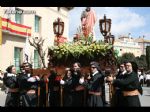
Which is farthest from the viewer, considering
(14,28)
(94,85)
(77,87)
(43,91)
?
(14,28)

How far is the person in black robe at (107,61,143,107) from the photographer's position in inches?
341

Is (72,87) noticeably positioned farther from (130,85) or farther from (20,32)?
(20,32)

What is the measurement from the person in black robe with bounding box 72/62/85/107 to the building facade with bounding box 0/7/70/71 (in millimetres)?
10754

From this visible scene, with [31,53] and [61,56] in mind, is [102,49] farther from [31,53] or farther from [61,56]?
[31,53]

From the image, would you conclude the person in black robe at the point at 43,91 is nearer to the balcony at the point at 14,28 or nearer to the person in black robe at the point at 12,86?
the person in black robe at the point at 12,86

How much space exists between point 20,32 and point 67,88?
1547 cm

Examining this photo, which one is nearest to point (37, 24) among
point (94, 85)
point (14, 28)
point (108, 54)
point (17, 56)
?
point (17, 56)

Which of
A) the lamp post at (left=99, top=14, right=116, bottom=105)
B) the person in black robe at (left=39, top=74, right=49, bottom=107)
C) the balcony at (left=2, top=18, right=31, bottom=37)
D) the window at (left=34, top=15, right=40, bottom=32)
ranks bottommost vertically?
the person in black robe at (left=39, top=74, right=49, bottom=107)

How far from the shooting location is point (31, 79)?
1016cm

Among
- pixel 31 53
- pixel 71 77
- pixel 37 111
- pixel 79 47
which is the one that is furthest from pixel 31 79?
pixel 31 53

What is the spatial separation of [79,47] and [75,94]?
1.30 m

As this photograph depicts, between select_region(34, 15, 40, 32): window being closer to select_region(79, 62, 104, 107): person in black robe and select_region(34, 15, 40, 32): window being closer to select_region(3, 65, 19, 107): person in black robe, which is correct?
select_region(3, 65, 19, 107): person in black robe

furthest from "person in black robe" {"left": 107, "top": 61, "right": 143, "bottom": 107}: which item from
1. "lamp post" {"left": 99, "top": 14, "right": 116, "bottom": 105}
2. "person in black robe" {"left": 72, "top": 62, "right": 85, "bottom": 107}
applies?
"person in black robe" {"left": 72, "top": 62, "right": 85, "bottom": 107}

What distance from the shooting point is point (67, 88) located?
11.0 meters
